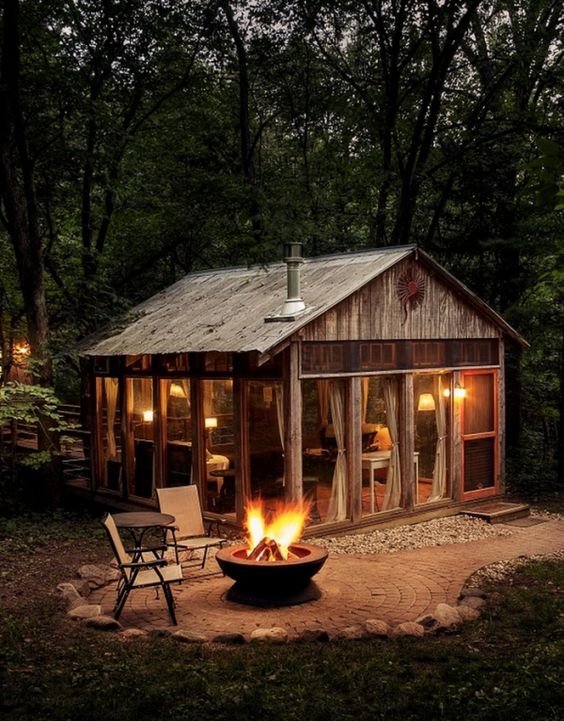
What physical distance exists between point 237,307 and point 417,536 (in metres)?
4.42

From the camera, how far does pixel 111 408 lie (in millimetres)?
13141

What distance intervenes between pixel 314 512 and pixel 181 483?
7.36ft

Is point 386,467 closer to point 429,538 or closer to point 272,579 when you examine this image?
point 429,538

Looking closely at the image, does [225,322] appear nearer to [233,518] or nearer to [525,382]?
[233,518]

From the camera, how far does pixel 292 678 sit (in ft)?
18.6

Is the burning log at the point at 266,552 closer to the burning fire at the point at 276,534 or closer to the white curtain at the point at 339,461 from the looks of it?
the burning fire at the point at 276,534

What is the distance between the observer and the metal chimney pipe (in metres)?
10.4

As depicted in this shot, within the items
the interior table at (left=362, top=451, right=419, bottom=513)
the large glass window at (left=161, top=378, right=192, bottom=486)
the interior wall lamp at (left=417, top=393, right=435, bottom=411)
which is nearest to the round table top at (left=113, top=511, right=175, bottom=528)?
the large glass window at (left=161, top=378, right=192, bottom=486)

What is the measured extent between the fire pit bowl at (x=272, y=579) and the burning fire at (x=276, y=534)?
0.53ft

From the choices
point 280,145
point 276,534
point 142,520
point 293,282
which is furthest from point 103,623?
point 280,145

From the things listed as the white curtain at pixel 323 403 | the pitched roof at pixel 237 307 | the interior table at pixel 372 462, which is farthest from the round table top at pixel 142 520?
the interior table at pixel 372 462

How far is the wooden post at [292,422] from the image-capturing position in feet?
33.4

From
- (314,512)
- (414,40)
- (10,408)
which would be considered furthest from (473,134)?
(10,408)

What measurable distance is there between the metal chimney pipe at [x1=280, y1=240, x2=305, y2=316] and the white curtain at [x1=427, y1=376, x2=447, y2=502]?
128 inches
